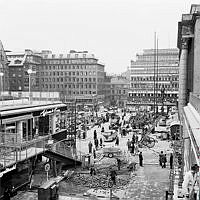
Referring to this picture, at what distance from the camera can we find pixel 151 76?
466ft

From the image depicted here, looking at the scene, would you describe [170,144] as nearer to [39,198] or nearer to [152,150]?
[152,150]

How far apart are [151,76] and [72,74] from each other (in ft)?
111

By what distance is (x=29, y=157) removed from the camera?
22781 millimetres

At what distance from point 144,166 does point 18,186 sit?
1157 cm

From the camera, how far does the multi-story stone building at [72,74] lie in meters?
129

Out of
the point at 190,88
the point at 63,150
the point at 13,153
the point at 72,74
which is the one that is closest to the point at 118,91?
the point at 72,74

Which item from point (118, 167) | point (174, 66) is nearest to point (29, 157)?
point (118, 167)

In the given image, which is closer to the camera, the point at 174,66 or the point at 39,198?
the point at 39,198

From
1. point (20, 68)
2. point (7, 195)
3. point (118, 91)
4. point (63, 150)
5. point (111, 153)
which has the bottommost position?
point (111, 153)

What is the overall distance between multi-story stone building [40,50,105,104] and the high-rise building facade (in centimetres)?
1929

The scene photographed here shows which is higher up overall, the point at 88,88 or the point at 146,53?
the point at 146,53

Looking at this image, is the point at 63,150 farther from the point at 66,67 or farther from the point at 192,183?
the point at 66,67

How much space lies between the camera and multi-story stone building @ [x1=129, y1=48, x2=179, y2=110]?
136m

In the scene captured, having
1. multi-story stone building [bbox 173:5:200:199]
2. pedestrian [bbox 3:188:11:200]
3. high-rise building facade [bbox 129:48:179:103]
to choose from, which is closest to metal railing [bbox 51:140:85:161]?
pedestrian [bbox 3:188:11:200]
